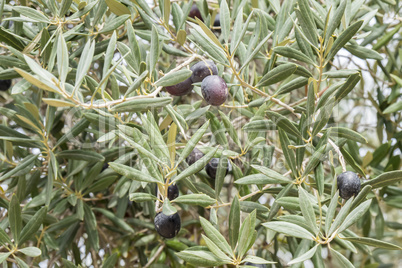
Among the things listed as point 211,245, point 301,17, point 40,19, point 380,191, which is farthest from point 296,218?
point 40,19

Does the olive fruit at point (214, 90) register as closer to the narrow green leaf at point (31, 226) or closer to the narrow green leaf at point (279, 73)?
the narrow green leaf at point (279, 73)

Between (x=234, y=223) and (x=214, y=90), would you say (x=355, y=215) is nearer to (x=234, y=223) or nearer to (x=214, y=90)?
(x=234, y=223)

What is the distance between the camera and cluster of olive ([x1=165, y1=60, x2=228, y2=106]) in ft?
4.11

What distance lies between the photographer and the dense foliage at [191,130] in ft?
3.81

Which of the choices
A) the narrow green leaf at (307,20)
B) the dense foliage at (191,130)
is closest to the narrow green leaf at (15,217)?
the dense foliage at (191,130)

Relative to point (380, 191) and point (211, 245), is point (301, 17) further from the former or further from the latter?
point (380, 191)

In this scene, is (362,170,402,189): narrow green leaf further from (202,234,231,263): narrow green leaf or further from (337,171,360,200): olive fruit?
(202,234,231,263): narrow green leaf

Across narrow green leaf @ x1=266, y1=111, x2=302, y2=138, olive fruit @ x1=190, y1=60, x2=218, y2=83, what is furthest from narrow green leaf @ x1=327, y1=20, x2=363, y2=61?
olive fruit @ x1=190, y1=60, x2=218, y2=83

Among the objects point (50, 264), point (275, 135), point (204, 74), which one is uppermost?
point (204, 74)

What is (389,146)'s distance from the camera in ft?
6.22

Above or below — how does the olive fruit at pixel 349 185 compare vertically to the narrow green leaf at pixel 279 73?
below

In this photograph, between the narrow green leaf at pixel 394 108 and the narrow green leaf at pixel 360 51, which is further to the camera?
the narrow green leaf at pixel 394 108

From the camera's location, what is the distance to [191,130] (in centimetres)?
207

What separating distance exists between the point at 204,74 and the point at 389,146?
37.3 inches
